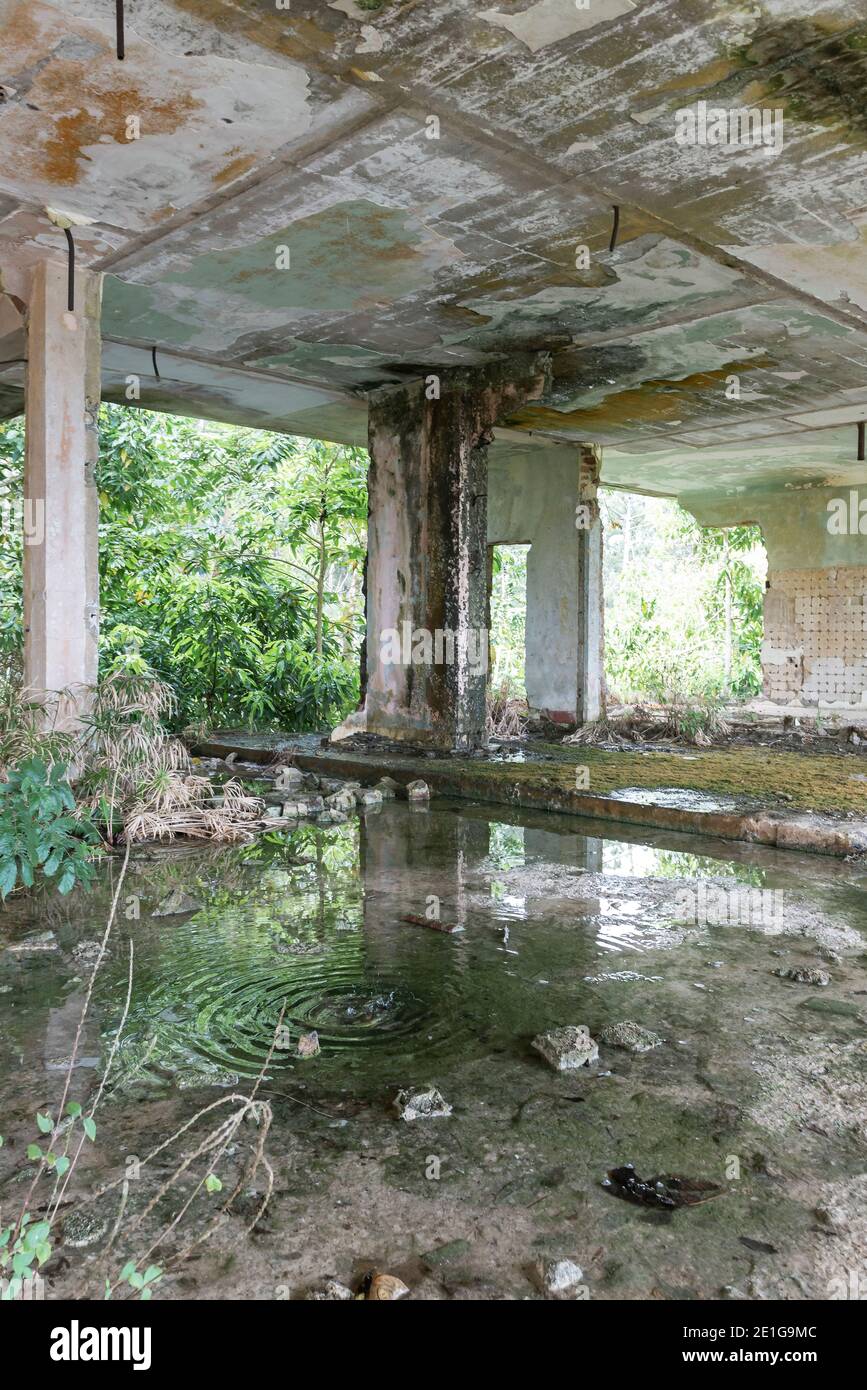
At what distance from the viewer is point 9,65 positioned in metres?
4.27

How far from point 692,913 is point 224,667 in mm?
8047

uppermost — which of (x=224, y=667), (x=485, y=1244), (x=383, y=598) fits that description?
(x=383, y=598)

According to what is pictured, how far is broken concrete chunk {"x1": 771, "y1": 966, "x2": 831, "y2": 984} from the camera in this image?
343 cm

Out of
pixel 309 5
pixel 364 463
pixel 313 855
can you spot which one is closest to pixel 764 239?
pixel 309 5

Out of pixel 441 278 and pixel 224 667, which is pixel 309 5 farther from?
pixel 224 667

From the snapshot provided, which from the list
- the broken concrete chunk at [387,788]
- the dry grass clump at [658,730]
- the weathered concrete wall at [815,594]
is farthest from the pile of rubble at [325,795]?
the weathered concrete wall at [815,594]

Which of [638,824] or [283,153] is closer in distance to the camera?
[283,153]

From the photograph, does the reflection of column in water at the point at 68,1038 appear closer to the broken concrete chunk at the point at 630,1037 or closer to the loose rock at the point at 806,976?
the broken concrete chunk at the point at 630,1037

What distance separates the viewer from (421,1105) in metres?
2.48

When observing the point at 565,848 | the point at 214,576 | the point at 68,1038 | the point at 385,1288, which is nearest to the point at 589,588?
the point at 214,576

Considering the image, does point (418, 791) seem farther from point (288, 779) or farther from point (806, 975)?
point (806, 975)

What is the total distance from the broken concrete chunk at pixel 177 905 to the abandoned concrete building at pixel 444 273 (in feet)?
2.88

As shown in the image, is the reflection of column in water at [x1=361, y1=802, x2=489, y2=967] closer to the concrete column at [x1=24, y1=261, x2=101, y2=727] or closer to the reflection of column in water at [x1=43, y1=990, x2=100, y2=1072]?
the reflection of column in water at [x1=43, y1=990, x2=100, y2=1072]

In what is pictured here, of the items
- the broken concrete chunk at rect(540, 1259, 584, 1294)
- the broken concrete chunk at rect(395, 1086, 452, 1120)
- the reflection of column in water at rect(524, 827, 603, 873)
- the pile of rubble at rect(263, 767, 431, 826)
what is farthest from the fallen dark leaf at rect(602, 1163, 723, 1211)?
the pile of rubble at rect(263, 767, 431, 826)
